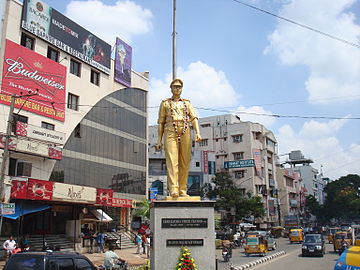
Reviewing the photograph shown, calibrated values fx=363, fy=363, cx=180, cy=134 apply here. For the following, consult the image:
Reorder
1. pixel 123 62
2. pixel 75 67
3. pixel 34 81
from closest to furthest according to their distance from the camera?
pixel 34 81
pixel 75 67
pixel 123 62

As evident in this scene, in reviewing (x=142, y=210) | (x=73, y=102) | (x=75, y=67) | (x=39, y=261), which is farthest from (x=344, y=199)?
(x=39, y=261)

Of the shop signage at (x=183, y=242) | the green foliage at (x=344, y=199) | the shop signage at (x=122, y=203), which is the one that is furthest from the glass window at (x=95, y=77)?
the green foliage at (x=344, y=199)

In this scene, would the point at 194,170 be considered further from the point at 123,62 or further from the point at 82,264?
the point at 82,264

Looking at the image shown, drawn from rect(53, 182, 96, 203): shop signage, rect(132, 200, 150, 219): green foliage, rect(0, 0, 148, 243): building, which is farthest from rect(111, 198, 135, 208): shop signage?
rect(53, 182, 96, 203): shop signage

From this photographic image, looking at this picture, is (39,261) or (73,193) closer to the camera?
(39,261)

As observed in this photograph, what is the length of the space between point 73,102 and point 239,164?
30.2m

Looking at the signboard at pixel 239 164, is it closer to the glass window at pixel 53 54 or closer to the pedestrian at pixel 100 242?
the pedestrian at pixel 100 242

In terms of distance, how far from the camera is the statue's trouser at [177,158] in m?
9.28

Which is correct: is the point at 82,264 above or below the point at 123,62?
below

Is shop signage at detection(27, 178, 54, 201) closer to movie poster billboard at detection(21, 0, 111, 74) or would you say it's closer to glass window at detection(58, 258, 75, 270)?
movie poster billboard at detection(21, 0, 111, 74)

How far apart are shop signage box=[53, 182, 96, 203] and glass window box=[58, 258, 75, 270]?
1582cm

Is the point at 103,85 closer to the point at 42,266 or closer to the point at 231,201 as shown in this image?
the point at 231,201

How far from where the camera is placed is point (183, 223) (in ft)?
27.8

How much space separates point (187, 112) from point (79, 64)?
2287 cm
